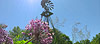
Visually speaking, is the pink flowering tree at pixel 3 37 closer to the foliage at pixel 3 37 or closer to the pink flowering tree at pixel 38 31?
the foliage at pixel 3 37

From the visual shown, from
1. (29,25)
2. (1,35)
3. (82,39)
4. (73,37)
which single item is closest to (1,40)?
(1,35)

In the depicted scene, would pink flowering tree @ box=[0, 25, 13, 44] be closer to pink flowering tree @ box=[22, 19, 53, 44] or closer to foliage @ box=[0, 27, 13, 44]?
foliage @ box=[0, 27, 13, 44]

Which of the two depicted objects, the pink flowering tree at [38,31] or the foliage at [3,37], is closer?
the foliage at [3,37]

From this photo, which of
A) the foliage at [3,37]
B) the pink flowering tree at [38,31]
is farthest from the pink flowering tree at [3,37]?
the pink flowering tree at [38,31]

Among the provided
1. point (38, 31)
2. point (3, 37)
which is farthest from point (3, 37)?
point (38, 31)

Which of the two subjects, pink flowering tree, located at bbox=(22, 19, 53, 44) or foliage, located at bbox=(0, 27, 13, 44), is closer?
foliage, located at bbox=(0, 27, 13, 44)

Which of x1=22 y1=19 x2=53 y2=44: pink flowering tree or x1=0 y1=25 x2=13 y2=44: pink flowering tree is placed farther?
x1=22 y1=19 x2=53 y2=44: pink flowering tree

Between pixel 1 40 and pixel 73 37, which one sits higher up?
pixel 73 37

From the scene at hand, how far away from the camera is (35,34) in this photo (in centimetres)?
220

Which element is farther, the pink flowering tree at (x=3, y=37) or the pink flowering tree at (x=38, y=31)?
the pink flowering tree at (x=38, y=31)

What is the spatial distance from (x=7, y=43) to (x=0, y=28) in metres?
0.30

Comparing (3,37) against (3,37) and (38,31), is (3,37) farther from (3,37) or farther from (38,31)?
(38,31)

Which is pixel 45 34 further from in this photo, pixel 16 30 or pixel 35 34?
pixel 16 30

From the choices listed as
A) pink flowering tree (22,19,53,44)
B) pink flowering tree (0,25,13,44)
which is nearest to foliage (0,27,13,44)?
pink flowering tree (0,25,13,44)
